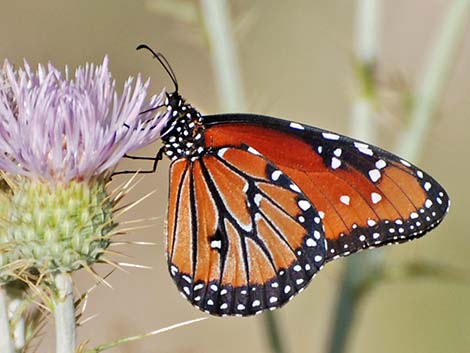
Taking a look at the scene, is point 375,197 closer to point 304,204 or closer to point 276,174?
point 304,204

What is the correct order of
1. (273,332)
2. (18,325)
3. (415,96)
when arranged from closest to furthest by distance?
(18,325) → (273,332) → (415,96)

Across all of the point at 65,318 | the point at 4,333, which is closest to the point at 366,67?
the point at 65,318

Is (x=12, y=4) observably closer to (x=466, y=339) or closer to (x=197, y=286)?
(x=466, y=339)

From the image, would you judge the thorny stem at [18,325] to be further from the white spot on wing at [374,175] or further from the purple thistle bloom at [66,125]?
the white spot on wing at [374,175]

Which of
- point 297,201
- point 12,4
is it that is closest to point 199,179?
point 297,201

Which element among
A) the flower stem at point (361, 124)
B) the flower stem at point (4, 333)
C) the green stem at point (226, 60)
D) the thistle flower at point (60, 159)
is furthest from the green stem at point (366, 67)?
the flower stem at point (4, 333)

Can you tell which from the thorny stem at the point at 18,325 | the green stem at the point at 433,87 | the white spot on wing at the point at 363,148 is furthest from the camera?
the green stem at the point at 433,87

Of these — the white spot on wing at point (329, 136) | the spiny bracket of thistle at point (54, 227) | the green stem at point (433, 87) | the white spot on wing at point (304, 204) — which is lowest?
the spiny bracket of thistle at point (54, 227)
